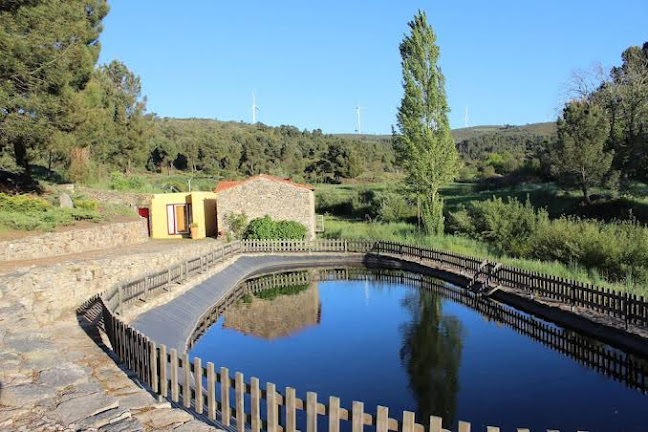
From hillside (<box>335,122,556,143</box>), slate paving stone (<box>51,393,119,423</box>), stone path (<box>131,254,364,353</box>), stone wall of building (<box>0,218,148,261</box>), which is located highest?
hillside (<box>335,122,556,143</box>)

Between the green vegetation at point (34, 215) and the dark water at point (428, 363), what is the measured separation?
841cm

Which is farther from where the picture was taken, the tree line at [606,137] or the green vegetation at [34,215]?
the tree line at [606,137]

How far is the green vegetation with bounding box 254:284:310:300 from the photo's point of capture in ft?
75.4

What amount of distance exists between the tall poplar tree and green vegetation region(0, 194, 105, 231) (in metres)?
18.8

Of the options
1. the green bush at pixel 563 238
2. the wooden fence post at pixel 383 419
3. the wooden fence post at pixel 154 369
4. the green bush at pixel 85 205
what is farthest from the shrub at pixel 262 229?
the wooden fence post at pixel 383 419

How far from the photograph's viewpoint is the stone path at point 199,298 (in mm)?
14109

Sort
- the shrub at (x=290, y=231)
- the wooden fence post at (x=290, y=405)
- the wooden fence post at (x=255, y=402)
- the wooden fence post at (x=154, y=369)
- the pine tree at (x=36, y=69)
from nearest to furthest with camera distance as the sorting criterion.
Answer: the wooden fence post at (x=290, y=405)
the wooden fence post at (x=255, y=402)
the wooden fence post at (x=154, y=369)
the pine tree at (x=36, y=69)
the shrub at (x=290, y=231)

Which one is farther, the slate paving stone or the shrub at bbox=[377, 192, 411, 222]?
the shrub at bbox=[377, 192, 411, 222]

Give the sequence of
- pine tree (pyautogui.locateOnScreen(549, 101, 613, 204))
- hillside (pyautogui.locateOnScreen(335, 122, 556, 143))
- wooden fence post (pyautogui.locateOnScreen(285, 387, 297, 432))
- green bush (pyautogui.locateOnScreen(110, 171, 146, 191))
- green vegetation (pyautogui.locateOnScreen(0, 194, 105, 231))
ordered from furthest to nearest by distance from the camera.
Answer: hillside (pyautogui.locateOnScreen(335, 122, 556, 143))
green bush (pyautogui.locateOnScreen(110, 171, 146, 191))
pine tree (pyautogui.locateOnScreen(549, 101, 613, 204))
green vegetation (pyautogui.locateOnScreen(0, 194, 105, 231))
wooden fence post (pyautogui.locateOnScreen(285, 387, 297, 432))

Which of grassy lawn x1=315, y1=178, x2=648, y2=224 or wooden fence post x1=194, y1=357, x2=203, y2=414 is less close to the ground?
grassy lawn x1=315, y1=178, x2=648, y2=224

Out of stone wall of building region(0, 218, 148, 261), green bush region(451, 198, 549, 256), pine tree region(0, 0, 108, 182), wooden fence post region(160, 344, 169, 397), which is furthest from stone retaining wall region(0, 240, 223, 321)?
green bush region(451, 198, 549, 256)

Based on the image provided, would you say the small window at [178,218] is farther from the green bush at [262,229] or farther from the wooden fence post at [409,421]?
the wooden fence post at [409,421]

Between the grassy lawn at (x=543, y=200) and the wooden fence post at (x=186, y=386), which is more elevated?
the grassy lawn at (x=543, y=200)

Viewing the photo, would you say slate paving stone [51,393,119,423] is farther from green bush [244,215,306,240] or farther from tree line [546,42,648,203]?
tree line [546,42,648,203]
